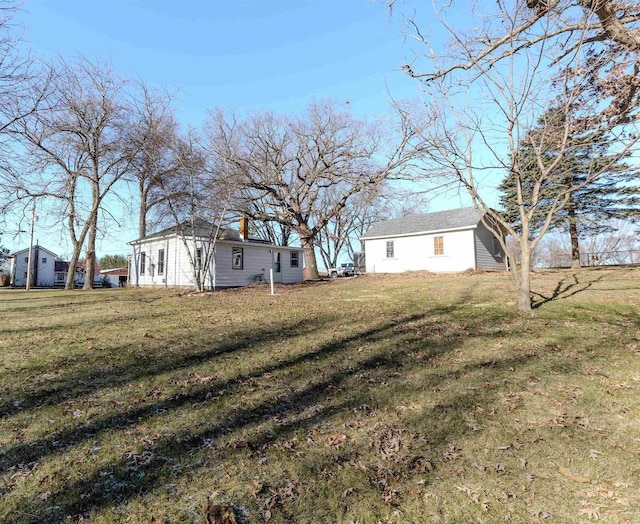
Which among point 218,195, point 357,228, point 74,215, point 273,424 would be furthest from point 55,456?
point 357,228

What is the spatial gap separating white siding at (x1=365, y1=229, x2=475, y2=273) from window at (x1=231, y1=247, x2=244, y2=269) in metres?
9.44

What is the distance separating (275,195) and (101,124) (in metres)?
9.98

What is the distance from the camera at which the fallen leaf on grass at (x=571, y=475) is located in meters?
2.61

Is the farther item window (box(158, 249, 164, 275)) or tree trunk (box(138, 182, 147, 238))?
tree trunk (box(138, 182, 147, 238))

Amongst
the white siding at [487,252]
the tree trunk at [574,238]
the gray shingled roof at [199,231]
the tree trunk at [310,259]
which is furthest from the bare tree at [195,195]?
the tree trunk at [574,238]

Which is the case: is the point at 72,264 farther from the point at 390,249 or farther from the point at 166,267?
the point at 390,249

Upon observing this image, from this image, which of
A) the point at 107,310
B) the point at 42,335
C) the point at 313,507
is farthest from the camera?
the point at 107,310

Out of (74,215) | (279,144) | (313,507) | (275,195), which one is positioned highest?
(279,144)

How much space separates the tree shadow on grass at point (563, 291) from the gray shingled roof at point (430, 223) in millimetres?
7559

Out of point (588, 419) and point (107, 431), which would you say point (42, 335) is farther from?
point (588, 419)

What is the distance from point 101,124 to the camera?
1903 cm

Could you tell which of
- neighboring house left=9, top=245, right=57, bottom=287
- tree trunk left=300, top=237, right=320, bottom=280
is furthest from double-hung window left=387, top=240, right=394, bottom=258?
neighboring house left=9, top=245, right=57, bottom=287

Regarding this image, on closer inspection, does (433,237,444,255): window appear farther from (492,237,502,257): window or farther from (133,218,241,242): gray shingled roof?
(133,218,241,242): gray shingled roof

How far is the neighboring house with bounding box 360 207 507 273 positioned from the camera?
806 inches
